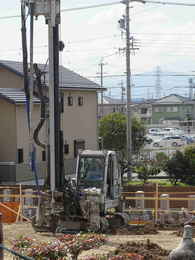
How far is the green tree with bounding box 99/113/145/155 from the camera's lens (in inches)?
1849

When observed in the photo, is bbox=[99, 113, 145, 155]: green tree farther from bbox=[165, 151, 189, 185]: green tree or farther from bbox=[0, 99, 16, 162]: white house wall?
bbox=[0, 99, 16, 162]: white house wall

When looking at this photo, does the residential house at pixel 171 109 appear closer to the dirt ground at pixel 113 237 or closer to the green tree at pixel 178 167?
the green tree at pixel 178 167

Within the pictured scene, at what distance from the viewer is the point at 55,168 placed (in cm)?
1565

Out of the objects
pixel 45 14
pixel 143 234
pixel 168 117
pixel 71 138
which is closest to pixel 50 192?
pixel 143 234

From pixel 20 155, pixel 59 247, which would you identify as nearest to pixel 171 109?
pixel 20 155

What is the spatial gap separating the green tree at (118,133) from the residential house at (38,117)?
8.49m

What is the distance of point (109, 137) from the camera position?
47219 mm

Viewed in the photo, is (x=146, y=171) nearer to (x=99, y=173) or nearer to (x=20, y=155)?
(x=20, y=155)

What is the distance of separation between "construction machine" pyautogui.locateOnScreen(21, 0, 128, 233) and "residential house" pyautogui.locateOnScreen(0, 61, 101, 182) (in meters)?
10.6

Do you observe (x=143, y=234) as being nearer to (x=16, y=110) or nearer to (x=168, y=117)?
(x=16, y=110)

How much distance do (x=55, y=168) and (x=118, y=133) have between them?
1240 inches

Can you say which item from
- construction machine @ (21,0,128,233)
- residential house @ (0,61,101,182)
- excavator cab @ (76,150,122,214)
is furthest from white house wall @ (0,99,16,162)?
construction machine @ (21,0,128,233)

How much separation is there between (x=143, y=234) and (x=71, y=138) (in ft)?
65.4

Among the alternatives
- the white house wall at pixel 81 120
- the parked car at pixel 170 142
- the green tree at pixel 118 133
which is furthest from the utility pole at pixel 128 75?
the parked car at pixel 170 142
